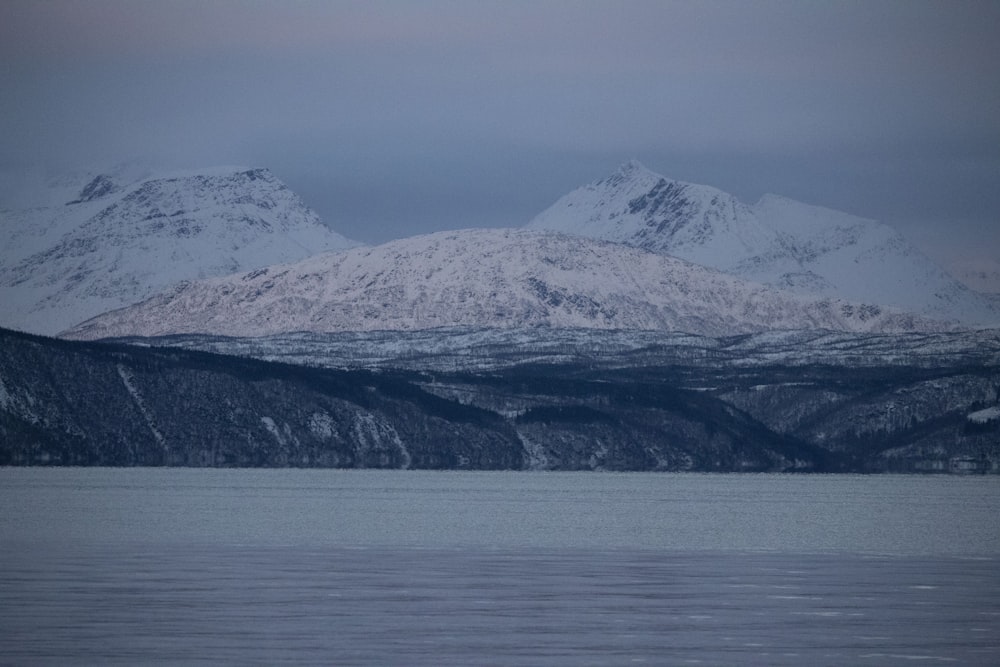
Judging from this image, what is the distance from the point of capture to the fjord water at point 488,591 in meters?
62.2

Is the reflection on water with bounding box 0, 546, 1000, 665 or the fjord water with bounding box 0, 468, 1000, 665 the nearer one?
the reflection on water with bounding box 0, 546, 1000, 665

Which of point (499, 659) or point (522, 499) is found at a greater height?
point (499, 659)

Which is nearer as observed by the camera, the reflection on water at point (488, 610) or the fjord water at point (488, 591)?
the reflection on water at point (488, 610)

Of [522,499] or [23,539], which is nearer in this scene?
[23,539]

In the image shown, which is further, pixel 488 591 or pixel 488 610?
pixel 488 591

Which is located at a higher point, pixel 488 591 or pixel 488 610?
pixel 488 610

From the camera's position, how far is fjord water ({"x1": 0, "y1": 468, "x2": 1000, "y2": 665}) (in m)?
62.2

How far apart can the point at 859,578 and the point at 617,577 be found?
38.6ft

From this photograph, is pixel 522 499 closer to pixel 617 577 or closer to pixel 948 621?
pixel 617 577

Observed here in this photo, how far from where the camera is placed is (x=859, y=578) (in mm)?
90562

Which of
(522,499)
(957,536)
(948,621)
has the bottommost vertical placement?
(522,499)

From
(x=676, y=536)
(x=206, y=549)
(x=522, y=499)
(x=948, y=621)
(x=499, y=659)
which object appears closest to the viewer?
(x=499, y=659)

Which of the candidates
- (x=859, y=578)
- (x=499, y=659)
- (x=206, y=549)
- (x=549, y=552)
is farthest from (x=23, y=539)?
(x=499, y=659)

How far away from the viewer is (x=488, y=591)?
267 feet
